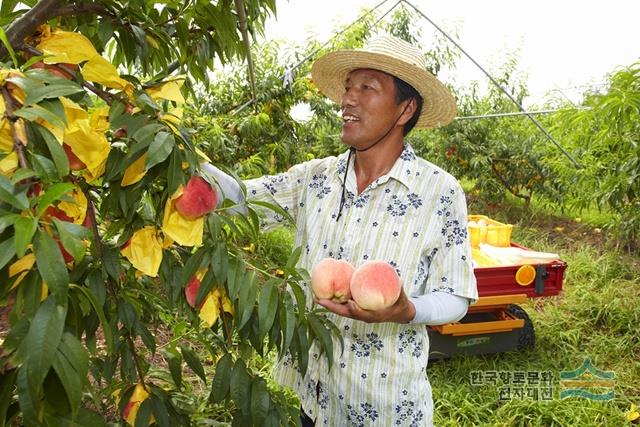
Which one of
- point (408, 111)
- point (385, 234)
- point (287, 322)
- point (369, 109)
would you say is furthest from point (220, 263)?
point (408, 111)

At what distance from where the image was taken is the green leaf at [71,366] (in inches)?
18.0

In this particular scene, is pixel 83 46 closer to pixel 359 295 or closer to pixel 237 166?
pixel 359 295

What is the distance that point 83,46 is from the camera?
2.22ft

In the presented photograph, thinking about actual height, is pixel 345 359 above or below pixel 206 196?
below

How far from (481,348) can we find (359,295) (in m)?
2.04

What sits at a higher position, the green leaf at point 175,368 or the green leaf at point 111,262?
→ the green leaf at point 111,262

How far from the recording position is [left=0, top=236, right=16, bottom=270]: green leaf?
1.45ft

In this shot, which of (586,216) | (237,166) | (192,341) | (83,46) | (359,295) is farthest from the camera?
(586,216)

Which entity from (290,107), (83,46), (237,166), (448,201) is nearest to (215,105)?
(290,107)

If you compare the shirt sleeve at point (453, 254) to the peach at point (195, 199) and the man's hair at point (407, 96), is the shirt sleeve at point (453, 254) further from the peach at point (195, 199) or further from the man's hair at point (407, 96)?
the peach at point (195, 199)

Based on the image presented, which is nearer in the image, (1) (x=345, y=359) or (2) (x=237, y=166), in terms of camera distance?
(1) (x=345, y=359)

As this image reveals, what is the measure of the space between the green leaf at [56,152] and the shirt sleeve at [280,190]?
94 centimetres

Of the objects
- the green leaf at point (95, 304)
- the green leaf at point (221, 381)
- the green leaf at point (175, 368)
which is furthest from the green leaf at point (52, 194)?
the green leaf at point (175, 368)

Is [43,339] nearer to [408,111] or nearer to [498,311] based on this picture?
[408,111]
